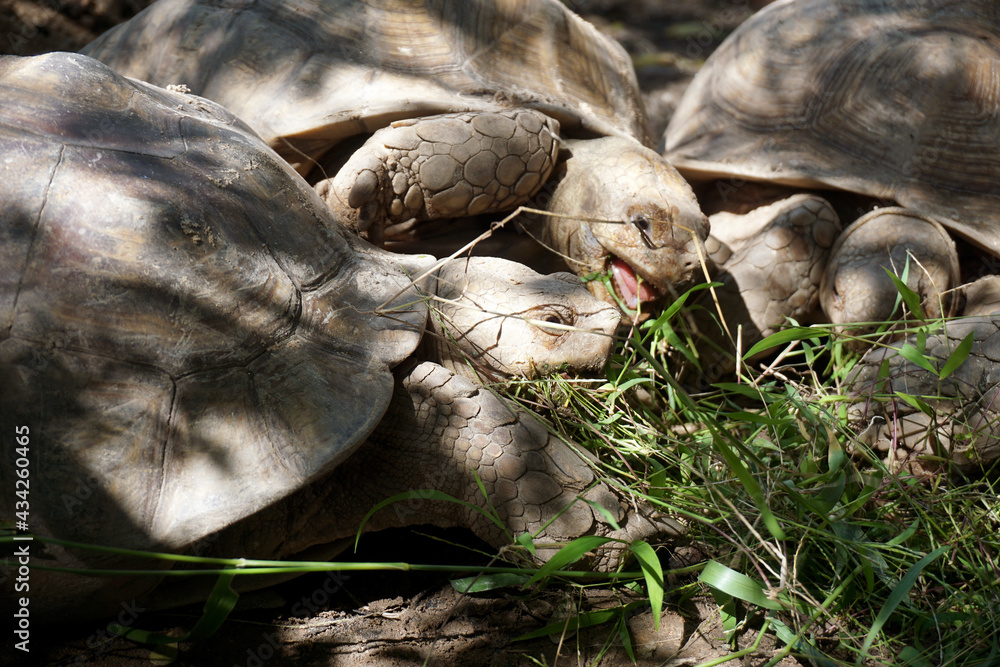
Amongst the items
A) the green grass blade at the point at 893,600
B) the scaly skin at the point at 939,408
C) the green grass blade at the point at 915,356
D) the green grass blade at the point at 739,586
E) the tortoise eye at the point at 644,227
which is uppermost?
the tortoise eye at the point at 644,227

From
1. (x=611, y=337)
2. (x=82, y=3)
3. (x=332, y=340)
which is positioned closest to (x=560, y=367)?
(x=611, y=337)

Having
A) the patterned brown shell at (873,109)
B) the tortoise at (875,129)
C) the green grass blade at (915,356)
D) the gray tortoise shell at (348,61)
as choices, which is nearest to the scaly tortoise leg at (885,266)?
the tortoise at (875,129)

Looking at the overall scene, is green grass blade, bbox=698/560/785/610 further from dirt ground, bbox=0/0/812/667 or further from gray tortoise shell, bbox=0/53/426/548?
gray tortoise shell, bbox=0/53/426/548

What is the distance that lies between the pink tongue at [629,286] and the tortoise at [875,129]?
2.61 feet

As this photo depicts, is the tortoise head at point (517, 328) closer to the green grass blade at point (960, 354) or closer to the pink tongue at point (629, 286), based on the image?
the pink tongue at point (629, 286)

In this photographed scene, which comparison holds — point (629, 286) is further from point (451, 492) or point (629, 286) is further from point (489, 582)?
point (489, 582)

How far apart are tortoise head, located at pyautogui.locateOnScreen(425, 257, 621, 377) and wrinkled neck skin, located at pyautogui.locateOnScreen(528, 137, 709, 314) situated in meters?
0.36

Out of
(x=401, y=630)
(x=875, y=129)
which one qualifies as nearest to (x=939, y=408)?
(x=875, y=129)

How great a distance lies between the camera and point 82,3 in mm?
4523

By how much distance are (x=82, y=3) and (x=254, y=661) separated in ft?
13.8

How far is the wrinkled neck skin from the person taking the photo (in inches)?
103

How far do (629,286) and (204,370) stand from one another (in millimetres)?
1450

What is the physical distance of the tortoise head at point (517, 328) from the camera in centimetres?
218

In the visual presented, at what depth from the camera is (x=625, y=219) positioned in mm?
2727
